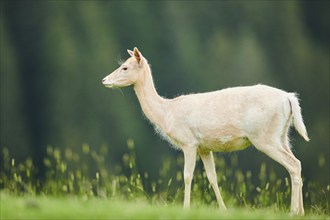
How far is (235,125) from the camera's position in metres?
8.02

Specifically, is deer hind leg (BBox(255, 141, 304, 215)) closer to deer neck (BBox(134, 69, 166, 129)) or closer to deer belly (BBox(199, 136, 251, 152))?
deer belly (BBox(199, 136, 251, 152))

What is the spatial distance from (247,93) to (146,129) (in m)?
18.2

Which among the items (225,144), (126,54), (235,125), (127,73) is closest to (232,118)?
(235,125)

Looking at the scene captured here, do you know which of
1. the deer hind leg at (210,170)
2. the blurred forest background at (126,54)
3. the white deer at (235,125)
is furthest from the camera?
the blurred forest background at (126,54)

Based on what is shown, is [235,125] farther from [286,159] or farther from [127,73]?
[127,73]

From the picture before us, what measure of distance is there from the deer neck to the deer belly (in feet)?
2.31

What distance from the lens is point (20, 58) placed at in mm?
26766

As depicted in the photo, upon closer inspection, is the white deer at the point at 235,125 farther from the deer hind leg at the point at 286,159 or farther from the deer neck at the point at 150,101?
the deer neck at the point at 150,101

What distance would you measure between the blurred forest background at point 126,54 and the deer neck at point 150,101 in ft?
45.7

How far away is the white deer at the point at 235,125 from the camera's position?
7930 millimetres

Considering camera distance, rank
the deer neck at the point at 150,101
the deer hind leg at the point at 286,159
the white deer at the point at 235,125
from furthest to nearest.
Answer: the deer neck at the point at 150,101 → the white deer at the point at 235,125 → the deer hind leg at the point at 286,159

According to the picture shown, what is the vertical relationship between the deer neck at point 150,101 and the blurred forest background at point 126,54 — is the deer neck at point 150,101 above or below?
below

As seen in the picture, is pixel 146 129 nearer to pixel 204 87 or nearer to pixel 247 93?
pixel 204 87

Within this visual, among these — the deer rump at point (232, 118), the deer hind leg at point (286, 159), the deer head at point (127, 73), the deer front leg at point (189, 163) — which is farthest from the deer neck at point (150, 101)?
the deer hind leg at point (286, 159)
